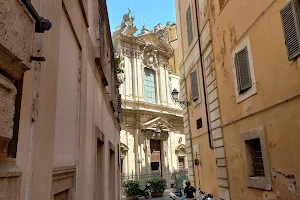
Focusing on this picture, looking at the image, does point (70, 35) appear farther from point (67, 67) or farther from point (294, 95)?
point (294, 95)

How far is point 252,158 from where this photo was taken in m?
6.57

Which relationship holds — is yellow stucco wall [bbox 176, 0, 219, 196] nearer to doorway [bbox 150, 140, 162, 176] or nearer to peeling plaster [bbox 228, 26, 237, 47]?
peeling plaster [bbox 228, 26, 237, 47]

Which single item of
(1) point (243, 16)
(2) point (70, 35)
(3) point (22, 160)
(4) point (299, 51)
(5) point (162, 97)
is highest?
(5) point (162, 97)

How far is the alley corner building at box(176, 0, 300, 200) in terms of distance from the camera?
16.5 ft

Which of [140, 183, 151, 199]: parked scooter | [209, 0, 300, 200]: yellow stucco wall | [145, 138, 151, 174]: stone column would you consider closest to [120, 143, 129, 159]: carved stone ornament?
[145, 138, 151, 174]: stone column

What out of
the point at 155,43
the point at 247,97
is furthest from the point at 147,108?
the point at 247,97

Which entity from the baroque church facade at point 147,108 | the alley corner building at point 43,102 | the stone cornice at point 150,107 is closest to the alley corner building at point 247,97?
the alley corner building at point 43,102

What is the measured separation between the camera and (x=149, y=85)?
26859 mm

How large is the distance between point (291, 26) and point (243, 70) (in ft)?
6.36

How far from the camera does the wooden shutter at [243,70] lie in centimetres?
653

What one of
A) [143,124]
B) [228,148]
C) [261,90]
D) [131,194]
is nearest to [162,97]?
[143,124]

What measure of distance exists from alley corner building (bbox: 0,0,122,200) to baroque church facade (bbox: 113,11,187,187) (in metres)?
19.7

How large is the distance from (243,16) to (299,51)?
2.38 metres

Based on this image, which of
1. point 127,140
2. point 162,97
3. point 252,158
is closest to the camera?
point 252,158
